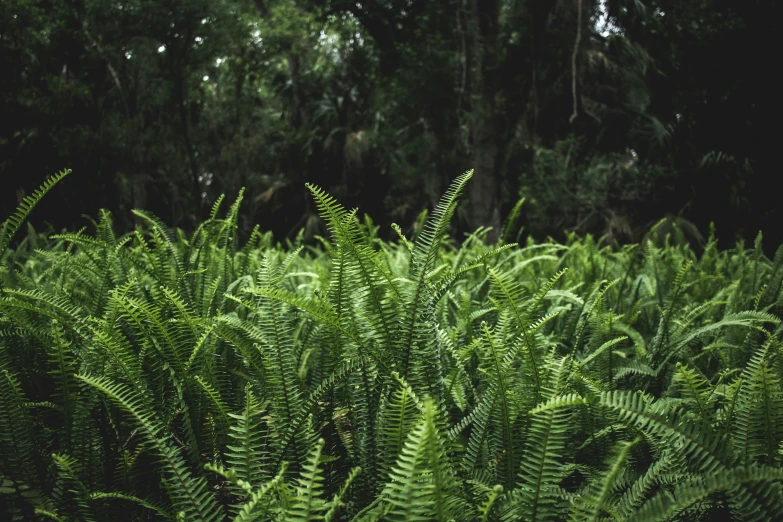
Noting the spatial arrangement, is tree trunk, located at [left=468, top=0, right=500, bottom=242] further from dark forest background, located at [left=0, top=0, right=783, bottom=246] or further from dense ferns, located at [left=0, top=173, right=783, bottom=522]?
dense ferns, located at [left=0, top=173, right=783, bottom=522]

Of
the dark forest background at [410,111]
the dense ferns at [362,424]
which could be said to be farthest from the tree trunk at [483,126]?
the dense ferns at [362,424]

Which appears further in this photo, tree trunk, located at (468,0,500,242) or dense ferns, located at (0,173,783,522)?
tree trunk, located at (468,0,500,242)

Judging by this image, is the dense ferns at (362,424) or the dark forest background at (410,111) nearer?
the dense ferns at (362,424)

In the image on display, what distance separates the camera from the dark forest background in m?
4.73

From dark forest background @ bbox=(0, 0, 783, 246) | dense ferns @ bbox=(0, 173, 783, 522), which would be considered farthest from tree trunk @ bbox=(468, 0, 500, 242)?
dense ferns @ bbox=(0, 173, 783, 522)

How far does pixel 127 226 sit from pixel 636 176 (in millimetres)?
7741

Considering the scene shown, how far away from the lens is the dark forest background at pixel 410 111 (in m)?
4.73

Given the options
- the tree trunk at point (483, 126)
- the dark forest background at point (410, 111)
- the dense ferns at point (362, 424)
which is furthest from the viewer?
the tree trunk at point (483, 126)

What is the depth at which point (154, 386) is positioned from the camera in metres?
0.86

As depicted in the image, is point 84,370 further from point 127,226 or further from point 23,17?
point 127,226

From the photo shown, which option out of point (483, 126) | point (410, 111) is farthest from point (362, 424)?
point (410, 111)

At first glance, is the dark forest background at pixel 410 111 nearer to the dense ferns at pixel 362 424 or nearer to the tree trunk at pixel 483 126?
the tree trunk at pixel 483 126

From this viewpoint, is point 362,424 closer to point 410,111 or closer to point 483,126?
point 483,126

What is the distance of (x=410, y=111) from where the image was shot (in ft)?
36.6
